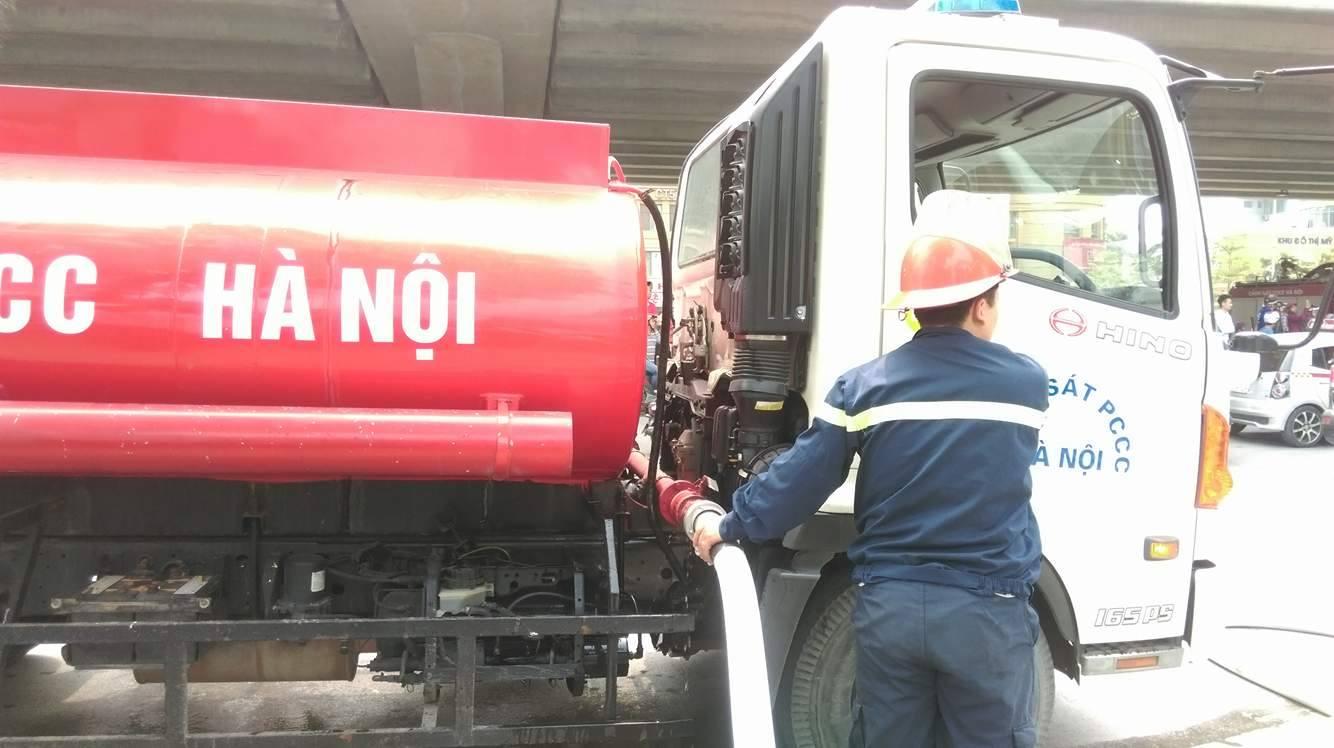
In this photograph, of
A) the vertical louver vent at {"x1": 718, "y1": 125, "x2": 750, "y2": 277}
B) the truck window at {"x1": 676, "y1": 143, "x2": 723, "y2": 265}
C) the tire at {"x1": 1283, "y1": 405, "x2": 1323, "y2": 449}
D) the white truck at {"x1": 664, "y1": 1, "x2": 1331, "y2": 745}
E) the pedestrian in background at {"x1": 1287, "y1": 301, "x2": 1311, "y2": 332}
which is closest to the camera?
the white truck at {"x1": 664, "y1": 1, "x2": 1331, "y2": 745}

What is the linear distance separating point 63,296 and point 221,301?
1.42 feet

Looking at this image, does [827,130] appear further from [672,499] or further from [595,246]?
[672,499]

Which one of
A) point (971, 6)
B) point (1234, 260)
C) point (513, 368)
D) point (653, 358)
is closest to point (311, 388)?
point (513, 368)

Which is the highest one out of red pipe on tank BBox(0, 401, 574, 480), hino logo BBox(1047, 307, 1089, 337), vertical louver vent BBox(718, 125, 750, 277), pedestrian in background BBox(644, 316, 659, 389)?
vertical louver vent BBox(718, 125, 750, 277)

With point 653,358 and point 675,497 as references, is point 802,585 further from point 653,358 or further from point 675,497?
point 653,358

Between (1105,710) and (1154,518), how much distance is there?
1710 millimetres

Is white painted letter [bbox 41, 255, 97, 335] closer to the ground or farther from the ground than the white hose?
farther from the ground

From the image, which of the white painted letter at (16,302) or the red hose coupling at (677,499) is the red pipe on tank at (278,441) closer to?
the white painted letter at (16,302)

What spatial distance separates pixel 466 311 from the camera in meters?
2.51

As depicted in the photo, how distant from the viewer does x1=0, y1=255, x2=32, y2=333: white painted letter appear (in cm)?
233

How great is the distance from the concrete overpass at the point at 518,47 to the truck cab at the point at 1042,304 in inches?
335

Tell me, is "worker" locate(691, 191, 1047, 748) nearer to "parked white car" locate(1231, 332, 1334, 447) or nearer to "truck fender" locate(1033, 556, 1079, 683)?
"truck fender" locate(1033, 556, 1079, 683)

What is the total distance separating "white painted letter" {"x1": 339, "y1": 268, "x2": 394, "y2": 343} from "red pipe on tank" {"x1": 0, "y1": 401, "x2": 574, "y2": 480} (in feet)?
0.76

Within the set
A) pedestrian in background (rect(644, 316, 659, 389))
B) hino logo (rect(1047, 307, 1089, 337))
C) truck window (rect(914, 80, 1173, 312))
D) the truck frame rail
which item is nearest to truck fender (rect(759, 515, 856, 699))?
the truck frame rail
